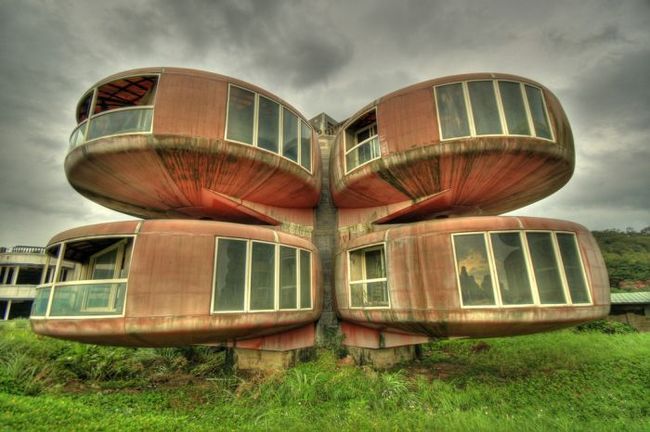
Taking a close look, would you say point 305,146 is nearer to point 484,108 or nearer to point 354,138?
point 354,138

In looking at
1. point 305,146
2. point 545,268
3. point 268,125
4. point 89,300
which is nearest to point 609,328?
point 545,268

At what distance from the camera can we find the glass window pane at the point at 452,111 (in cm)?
973

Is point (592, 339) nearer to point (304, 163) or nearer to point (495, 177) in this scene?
point (495, 177)

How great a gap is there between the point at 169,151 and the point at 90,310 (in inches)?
187

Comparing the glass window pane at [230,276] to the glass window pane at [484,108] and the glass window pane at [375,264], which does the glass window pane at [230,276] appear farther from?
the glass window pane at [484,108]

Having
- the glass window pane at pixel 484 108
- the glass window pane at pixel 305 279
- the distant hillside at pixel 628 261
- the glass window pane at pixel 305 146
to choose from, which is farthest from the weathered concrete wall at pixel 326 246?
the distant hillside at pixel 628 261

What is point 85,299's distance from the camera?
306 inches

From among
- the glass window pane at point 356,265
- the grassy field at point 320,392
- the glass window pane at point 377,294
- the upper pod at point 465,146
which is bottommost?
the grassy field at point 320,392

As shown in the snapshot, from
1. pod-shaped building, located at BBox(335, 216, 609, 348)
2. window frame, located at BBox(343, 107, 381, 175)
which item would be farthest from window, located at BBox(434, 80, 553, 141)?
pod-shaped building, located at BBox(335, 216, 609, 348)

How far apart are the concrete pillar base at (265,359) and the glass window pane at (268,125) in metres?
7.17

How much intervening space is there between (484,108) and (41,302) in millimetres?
13910

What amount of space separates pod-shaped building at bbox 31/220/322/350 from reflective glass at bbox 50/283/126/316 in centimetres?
2

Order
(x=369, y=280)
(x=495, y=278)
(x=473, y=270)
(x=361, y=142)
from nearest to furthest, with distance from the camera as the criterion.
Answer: (x=495, y=278), (x=473, y=270), (x=369, y=280), (x=361, y=142)

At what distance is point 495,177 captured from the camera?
406 inches
